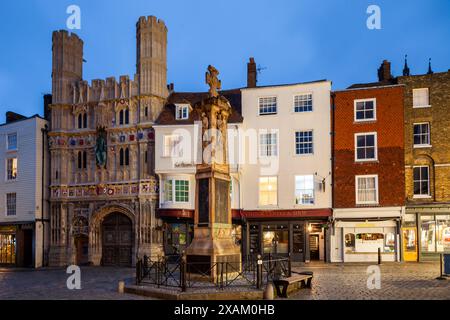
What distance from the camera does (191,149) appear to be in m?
35.3

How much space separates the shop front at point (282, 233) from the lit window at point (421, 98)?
376 inches

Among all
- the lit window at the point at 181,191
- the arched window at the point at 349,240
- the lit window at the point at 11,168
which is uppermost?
the lit window at the point at 11,168

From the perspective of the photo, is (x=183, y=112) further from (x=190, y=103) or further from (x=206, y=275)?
(x=206, y=275)

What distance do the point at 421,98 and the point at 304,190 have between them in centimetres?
990

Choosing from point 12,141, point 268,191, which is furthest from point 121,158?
point 268,191

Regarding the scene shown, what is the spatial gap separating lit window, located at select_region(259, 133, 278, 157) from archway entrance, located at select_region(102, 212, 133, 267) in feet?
35.2

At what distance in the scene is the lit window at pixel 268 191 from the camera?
116 ft

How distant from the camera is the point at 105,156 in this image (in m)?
37.3

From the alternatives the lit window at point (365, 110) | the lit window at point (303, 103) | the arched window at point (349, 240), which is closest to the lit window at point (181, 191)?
the lit window at point (303, 103)

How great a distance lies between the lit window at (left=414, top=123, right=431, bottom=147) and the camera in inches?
1341

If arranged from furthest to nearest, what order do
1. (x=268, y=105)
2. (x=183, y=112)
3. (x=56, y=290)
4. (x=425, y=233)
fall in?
(x=183, y=112) → (x=268, y=105) → (x=425, y=233) → (x=56, y=290)

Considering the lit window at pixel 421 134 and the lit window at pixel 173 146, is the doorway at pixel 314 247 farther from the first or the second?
the lit window at pixel 173 146

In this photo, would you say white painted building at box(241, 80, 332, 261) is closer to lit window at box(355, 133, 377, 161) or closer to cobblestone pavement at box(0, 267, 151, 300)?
lit window at box(355, 133, 377, 161)
